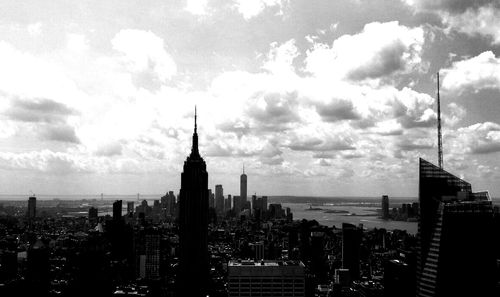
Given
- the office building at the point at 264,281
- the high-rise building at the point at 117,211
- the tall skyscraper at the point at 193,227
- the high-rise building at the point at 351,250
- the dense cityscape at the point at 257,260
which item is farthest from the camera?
the high-rise building at the point at 117,211

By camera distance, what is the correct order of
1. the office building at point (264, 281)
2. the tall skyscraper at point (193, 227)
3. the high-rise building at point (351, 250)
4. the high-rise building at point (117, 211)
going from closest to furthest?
the office building at point (264, 281) < the tall skyscraper at point (193, 227) < the high-rise building at point (351, 250) < the high-rise building at point (117, 211)

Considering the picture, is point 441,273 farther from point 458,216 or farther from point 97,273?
point 97,273

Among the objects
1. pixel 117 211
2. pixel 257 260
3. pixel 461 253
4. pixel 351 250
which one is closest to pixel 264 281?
pixel 461 253

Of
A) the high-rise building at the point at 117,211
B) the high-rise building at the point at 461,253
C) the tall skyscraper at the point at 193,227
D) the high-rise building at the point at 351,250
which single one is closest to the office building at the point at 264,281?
the high-rise building at the point at 461,253

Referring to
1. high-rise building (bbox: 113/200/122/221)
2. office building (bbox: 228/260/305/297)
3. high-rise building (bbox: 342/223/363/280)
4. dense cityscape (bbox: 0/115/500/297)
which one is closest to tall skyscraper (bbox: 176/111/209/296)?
dense cityscape (bbox: 0/115/500/297)

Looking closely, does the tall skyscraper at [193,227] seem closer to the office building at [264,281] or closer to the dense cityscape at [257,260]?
the dense cityscape at [257,260]
